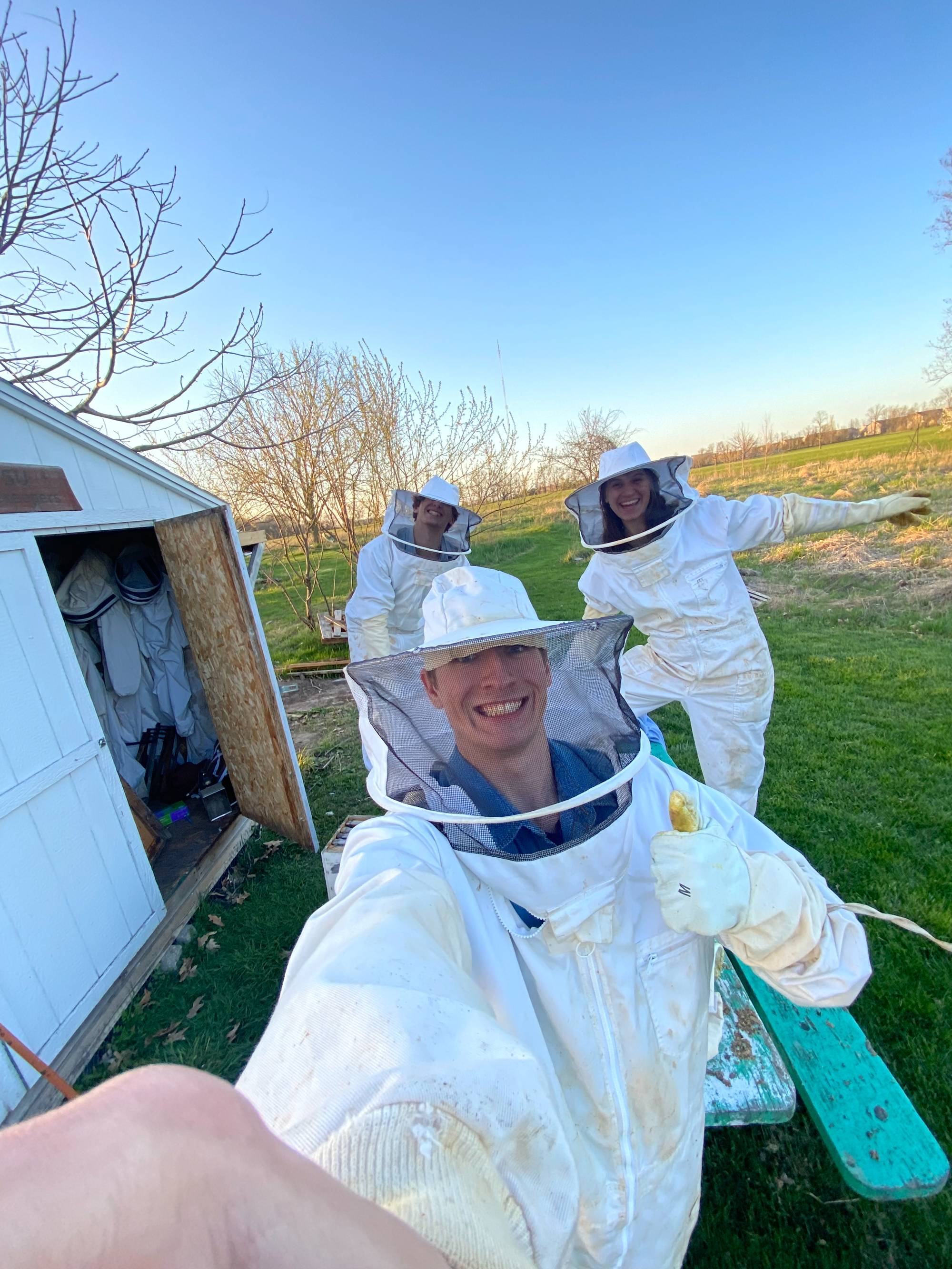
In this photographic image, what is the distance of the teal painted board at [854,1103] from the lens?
58.9 inches

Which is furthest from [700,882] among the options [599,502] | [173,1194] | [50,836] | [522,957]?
[50,836]

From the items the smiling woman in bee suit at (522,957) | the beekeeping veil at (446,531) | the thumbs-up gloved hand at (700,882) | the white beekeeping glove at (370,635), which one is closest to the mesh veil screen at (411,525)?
the beekeeping veil at (446,531)

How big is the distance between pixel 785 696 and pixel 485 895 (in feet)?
20.0

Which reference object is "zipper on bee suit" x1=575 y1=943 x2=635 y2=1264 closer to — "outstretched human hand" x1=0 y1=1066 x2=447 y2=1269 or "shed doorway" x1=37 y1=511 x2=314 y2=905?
"outstretched human hand" x1=0 y1=1066 x2=447 y2=1269

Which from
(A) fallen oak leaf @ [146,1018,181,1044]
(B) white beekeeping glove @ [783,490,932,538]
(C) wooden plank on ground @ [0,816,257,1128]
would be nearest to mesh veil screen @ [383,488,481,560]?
(B) white beekeeping glove @ [783,490,932,538]

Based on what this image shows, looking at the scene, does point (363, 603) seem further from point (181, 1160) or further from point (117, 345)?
point (181, 1160)

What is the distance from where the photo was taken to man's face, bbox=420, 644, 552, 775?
66.2 inches

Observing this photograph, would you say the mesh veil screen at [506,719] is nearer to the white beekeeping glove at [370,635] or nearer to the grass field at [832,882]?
the grass field at [832,882]

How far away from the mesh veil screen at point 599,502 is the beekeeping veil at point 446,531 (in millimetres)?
1244

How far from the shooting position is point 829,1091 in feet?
5.59

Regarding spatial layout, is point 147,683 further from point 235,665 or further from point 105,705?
point 235,665

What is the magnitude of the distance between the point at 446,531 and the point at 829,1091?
441 centimetres

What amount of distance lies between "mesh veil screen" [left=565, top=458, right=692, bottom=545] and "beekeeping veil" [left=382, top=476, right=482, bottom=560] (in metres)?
1.24

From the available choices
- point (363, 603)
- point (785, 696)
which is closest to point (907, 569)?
point (785, 696)
